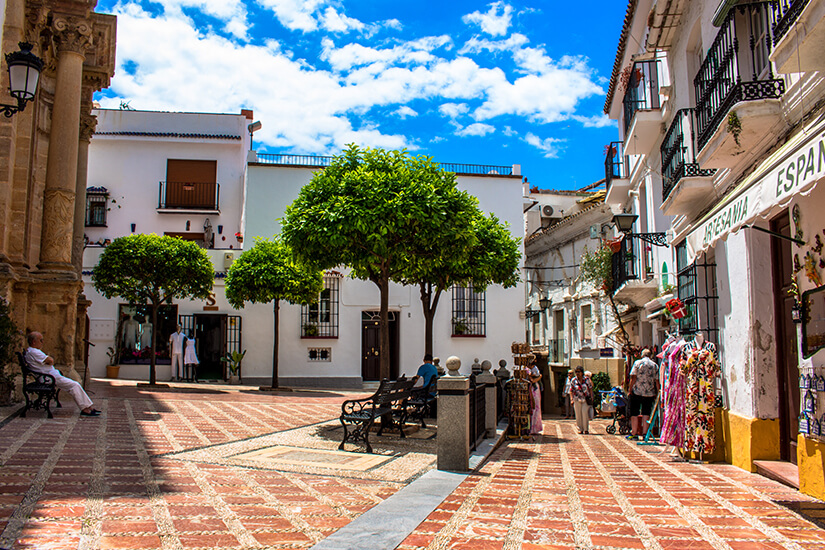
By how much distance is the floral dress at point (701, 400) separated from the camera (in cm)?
760

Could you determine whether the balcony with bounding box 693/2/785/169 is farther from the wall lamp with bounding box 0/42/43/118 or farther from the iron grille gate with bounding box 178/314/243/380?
the iron grille gate with bounding box 178/314/243/380

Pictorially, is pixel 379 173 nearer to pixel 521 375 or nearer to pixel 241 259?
pixel 521 375

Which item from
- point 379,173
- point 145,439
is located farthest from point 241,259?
point 145,439

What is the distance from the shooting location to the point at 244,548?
3.72m

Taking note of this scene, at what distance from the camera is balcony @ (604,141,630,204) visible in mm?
16500

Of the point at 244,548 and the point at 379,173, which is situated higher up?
the point at 379,173

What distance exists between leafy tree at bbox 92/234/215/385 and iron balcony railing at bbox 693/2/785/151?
41.4 ft

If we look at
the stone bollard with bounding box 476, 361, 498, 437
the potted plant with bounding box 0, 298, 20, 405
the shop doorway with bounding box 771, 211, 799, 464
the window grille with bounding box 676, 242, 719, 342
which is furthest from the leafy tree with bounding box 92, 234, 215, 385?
the shop doorway with bounding box 771, 211, 799, 464

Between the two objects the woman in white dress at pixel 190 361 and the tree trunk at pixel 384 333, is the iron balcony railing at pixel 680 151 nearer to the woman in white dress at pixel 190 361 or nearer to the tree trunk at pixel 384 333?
the tree trunk at pixel 384 333

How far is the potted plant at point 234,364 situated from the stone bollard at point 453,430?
1499 cm

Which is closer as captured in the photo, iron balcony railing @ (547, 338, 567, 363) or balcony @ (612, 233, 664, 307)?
balcony @ (612, 233, 664, 307)

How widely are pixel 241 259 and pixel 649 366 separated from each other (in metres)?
11.6

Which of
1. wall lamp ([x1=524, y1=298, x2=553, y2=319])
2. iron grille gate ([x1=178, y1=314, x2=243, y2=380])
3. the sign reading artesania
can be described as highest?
wall lamp ([x1=524, y1=298, x2=553, y2=319])

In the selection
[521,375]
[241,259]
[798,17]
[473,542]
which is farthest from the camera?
[241,259]
